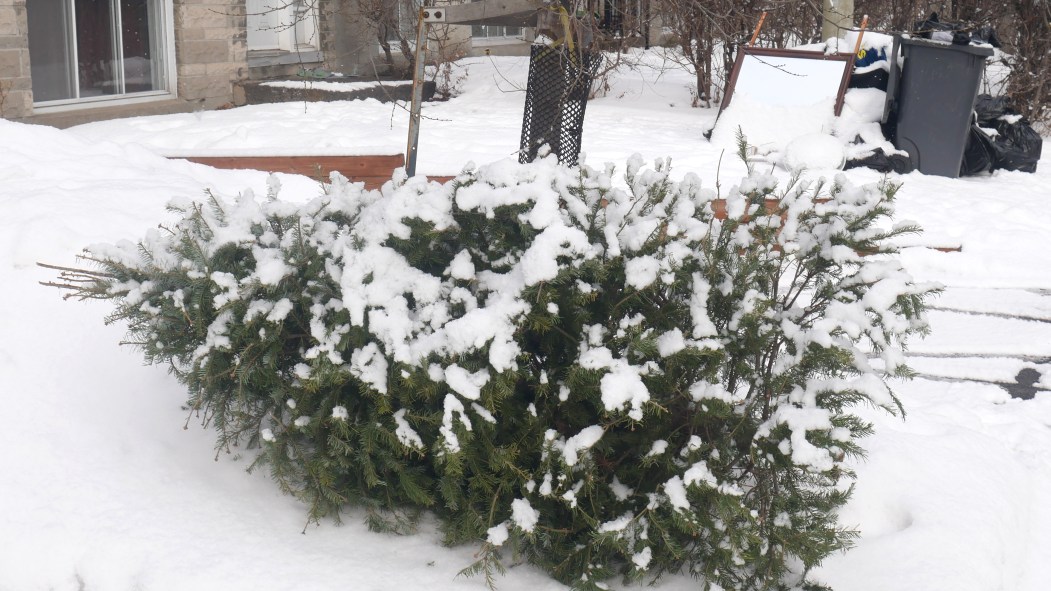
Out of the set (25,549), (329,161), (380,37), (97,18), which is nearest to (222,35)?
(97,18)

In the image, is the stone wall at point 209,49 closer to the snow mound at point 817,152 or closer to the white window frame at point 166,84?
the white window frame at point 166,84

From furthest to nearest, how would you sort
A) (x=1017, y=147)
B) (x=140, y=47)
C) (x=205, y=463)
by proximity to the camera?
1. (x=140, y=47)
2. (x=1017, y=147)
3. (x=205, y=463)

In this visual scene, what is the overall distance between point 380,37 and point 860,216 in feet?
35.2

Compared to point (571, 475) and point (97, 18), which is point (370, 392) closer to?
point (571, 475)

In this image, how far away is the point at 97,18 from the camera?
9312 millimetres

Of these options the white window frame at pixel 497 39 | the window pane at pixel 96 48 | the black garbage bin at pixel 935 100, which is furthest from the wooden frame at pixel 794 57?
the white window frame at pixel 497 39

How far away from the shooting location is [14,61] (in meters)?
8.22

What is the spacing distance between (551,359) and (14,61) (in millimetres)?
7431

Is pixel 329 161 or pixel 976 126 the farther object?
pixel 976 126

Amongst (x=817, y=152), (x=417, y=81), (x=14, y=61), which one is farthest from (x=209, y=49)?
(x=417, y=81)

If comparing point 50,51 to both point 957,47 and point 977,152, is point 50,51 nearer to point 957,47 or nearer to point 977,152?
point 957,47

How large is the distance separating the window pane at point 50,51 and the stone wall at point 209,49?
1.21m

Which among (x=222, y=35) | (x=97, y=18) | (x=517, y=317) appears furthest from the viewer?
(x=222, y=35)

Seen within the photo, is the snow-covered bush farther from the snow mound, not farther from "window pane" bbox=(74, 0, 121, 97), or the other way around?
"window pane" bbox=(74, 0, 121, 97)
